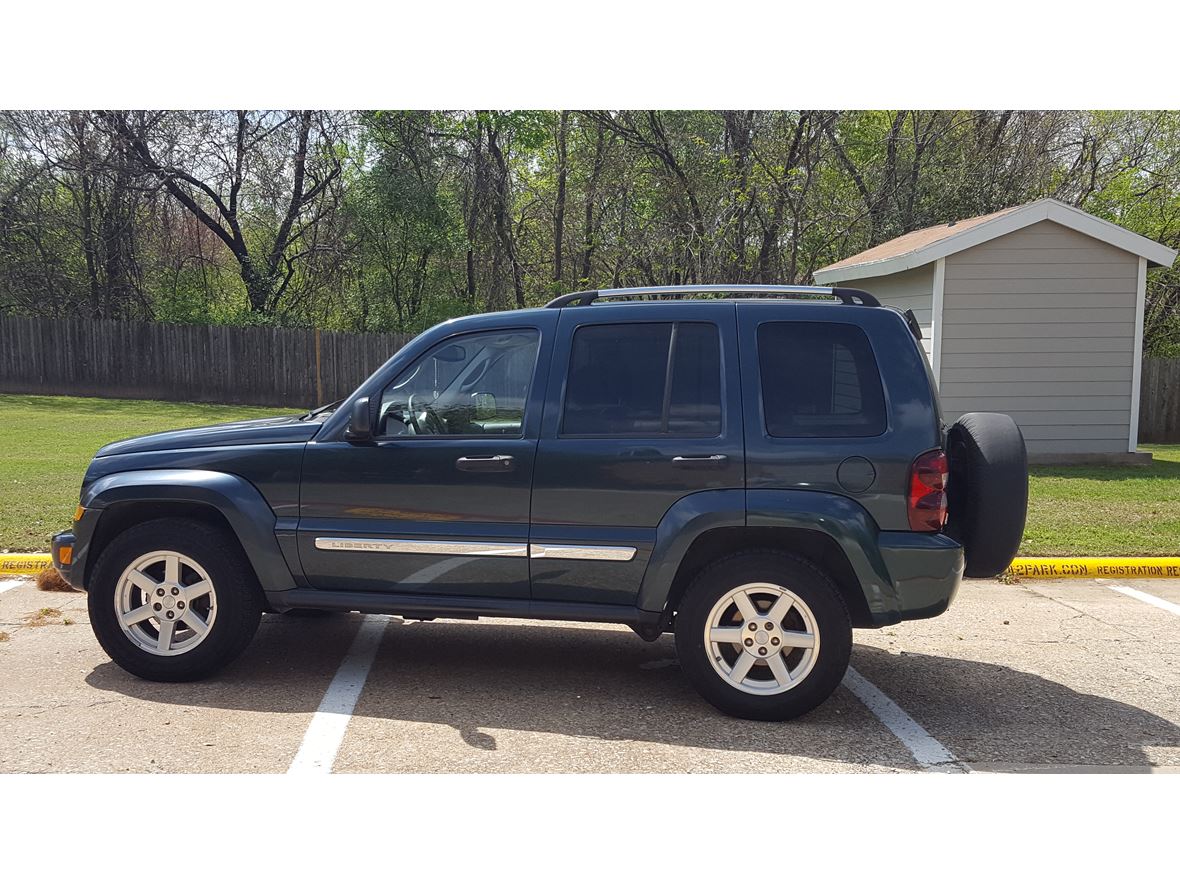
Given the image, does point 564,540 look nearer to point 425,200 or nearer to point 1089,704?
point 1089,704

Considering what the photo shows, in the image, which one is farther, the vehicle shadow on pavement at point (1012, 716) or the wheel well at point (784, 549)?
the wheel well at point (784, 549)

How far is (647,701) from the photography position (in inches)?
198

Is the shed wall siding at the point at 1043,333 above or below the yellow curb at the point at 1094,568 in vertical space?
above

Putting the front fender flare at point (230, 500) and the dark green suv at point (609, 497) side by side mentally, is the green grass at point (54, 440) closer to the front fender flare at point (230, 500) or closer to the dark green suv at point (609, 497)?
the front fender flare at point (230, 500)

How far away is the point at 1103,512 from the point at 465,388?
25.7ft

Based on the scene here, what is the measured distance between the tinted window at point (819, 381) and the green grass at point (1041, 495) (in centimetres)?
442

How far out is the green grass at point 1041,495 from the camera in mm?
8547

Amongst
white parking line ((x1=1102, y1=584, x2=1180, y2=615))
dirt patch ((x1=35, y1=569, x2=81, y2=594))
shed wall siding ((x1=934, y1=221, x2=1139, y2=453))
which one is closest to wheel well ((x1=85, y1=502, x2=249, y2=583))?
dirt patch ((x1=35, y1=569, x2=81, y2=594))

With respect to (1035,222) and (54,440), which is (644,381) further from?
(54,440)

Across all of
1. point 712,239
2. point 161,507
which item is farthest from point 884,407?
point 712,239

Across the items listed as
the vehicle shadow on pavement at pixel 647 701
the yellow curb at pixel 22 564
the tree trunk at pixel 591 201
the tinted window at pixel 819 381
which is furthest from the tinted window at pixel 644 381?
the tree trunk at pixel 591 201

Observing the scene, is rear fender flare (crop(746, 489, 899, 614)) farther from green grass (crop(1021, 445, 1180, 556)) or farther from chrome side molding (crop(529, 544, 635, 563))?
green grass (crop(1021, 445, 1180, 556))

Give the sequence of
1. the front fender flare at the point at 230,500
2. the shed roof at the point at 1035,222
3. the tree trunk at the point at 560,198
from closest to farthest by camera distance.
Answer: the front fender flare at the point at 230,500 < the shed roof at the point at 1035,222 < the tree trunk at the point at 560,198

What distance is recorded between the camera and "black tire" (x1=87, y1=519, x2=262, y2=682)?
16.7 feet
